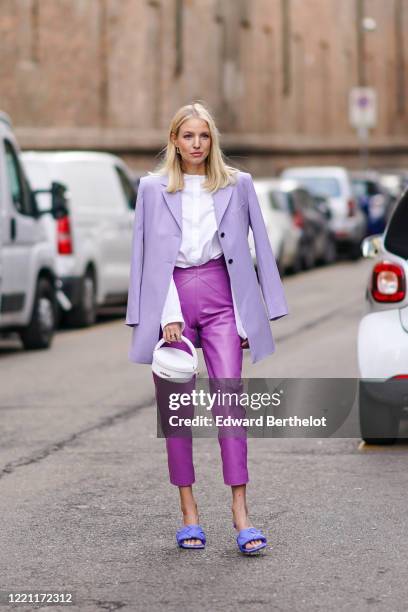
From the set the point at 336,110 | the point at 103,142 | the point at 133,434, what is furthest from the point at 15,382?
the point at 336,110

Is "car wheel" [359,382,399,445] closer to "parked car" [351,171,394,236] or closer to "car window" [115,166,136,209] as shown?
"car window" [115,166,136,209]

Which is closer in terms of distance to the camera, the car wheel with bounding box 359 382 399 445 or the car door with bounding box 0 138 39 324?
the car wheel with bounding box 359 382 399 445

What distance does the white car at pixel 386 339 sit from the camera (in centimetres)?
866

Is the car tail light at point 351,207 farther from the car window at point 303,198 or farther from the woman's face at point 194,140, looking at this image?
the woman's face at point 194,140

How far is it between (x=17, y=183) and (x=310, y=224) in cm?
1465

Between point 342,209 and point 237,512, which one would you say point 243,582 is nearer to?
point 237,512

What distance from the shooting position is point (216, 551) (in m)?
6.47

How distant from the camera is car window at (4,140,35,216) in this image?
1508 centimetres

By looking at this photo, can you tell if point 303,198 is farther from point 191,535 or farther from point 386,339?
point 191,535

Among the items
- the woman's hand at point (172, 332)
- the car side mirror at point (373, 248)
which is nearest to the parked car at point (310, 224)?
the car side mirror at point (373, 248)

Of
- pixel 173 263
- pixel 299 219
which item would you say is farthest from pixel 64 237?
pixel 299 219

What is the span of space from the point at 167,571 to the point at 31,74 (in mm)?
28362

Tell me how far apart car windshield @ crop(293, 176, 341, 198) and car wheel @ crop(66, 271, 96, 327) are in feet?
50.7

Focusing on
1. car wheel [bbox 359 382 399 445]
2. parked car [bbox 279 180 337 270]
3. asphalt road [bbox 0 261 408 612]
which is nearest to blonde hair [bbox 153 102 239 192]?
asphalt road [bbox 0 261 408 612]
